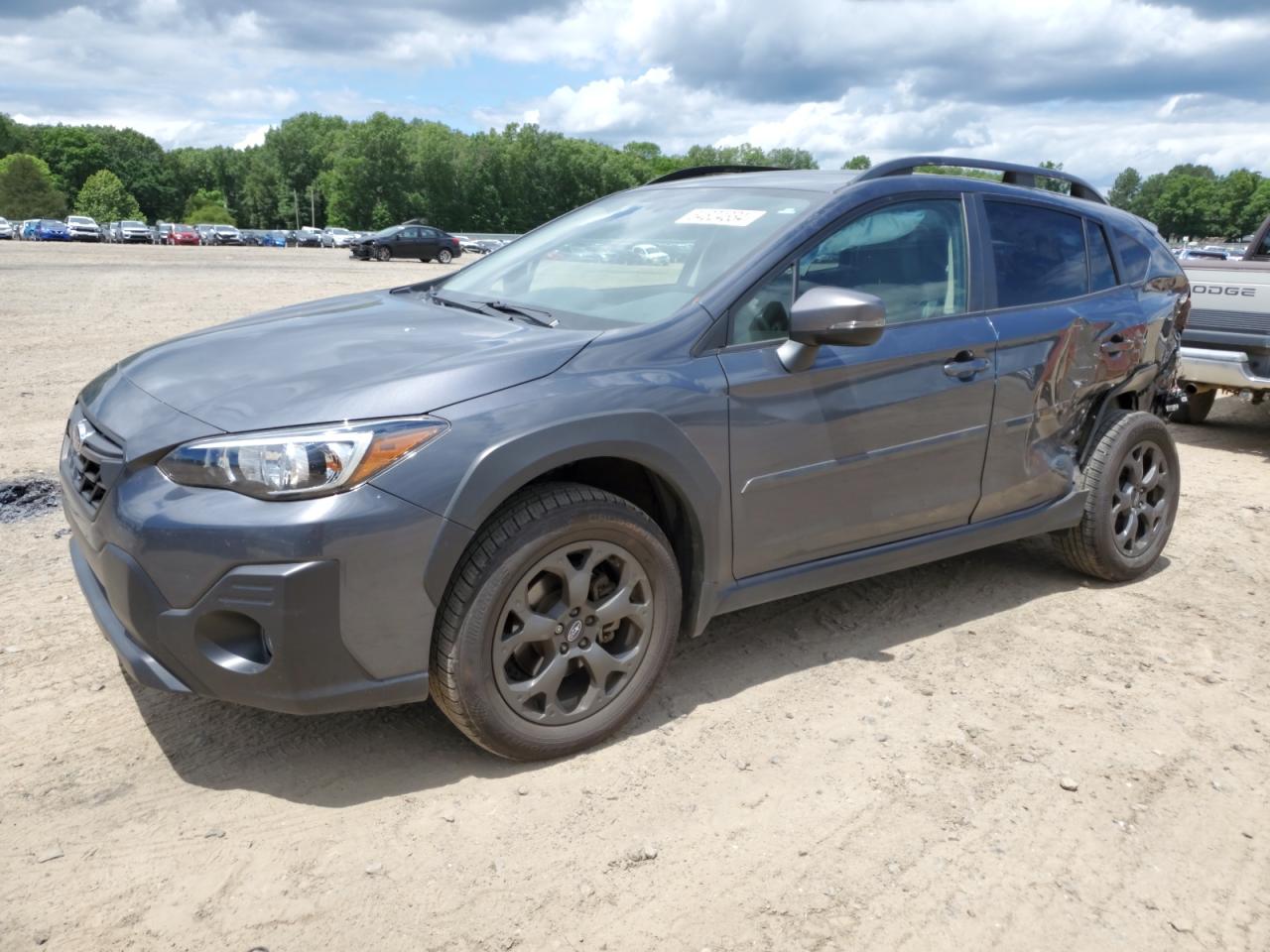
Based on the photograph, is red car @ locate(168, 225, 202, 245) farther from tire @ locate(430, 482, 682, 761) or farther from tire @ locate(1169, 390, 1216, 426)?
tire @ locate(430, 482, 682, 761)

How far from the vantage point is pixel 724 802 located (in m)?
3.09

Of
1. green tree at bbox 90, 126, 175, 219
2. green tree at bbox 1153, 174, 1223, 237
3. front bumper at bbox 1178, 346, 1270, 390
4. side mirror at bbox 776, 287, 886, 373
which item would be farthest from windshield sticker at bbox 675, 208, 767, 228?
green tree at bbox 1153, 174, 1223, 237

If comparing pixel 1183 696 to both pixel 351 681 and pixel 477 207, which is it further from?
pixel 477 207

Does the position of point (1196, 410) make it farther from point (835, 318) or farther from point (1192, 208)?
point (1192, 208)

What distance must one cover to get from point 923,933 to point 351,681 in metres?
1.57

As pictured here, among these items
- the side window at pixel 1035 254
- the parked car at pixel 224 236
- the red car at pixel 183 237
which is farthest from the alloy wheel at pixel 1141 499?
the parked car at pixel 224 236

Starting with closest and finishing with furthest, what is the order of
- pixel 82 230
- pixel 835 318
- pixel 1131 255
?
pixel 835 318 < pixel 1131 255 < pixel 82 230

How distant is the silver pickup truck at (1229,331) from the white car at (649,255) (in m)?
5.32

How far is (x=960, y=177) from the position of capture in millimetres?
4301

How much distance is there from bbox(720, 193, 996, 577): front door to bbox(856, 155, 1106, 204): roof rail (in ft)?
0.48

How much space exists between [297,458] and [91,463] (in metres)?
0.78

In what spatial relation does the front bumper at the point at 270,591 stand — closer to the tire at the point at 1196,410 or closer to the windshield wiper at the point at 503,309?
the windshield wiper at the point at 503,309

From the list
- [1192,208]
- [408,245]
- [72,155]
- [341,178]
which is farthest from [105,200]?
[1192,208]

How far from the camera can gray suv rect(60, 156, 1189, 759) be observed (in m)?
2.78
